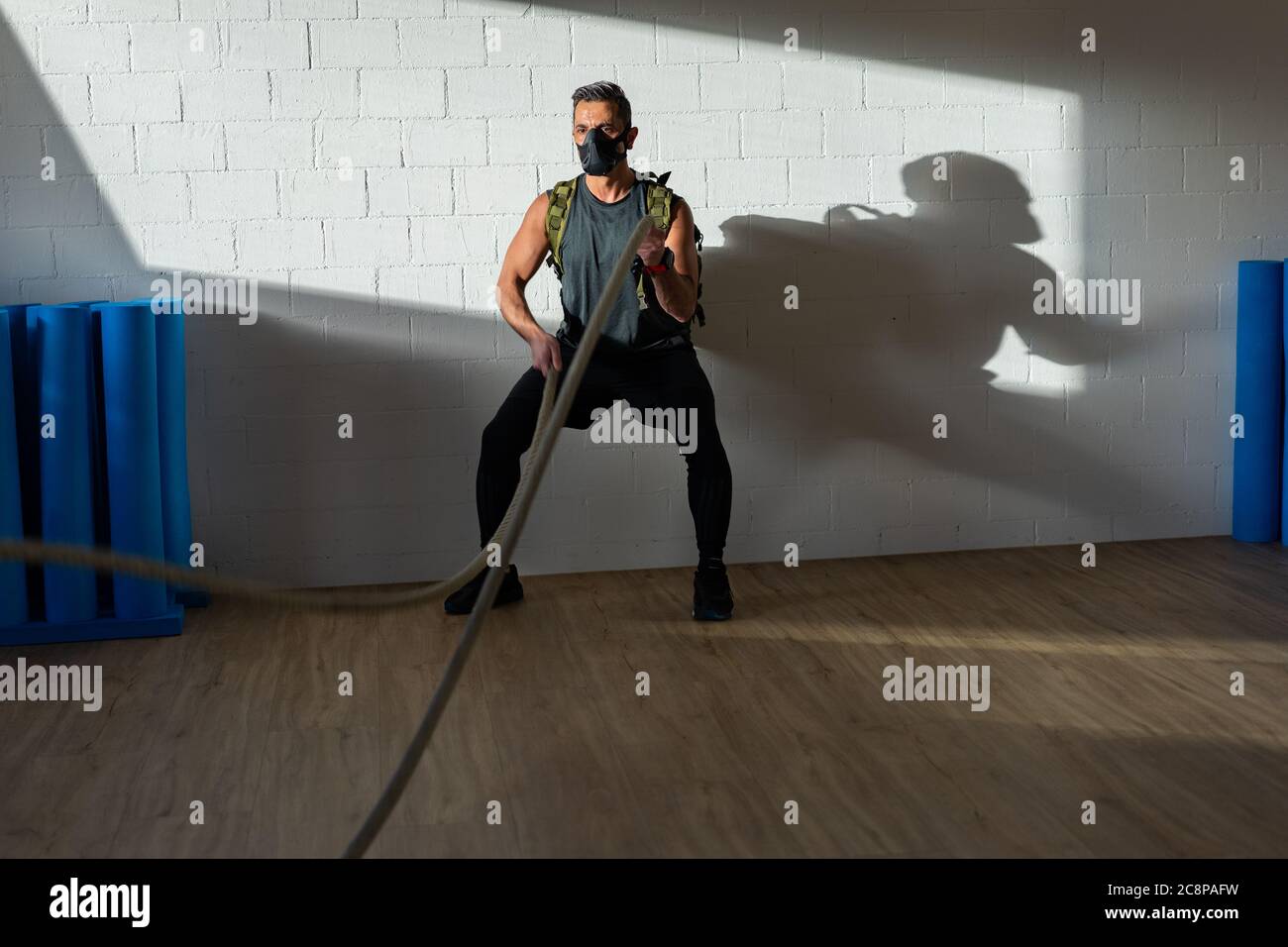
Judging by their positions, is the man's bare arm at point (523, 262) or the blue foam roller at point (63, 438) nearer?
the blue foam roller at point (63, 438)

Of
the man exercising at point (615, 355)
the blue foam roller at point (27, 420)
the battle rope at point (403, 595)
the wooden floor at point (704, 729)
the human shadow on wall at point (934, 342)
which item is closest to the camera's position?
the battle rope at point (403, 595)

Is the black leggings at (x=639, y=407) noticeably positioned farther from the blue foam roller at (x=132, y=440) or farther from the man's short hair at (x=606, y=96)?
the blue foam roller at (x=132, y=440)

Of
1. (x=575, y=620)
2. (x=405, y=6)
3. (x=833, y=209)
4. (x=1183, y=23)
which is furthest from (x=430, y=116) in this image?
(x=1183, y=23)

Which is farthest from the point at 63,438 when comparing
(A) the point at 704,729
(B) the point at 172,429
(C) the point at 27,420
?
(A) the point at 704,729

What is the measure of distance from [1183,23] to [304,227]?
2.89 meters

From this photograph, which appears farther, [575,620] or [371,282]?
[371,282]

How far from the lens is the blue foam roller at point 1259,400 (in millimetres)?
4590

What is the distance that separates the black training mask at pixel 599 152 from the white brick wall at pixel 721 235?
438mm

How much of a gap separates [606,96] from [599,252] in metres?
0.43

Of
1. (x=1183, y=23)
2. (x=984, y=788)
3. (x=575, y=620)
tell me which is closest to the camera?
(x=984, y=788)

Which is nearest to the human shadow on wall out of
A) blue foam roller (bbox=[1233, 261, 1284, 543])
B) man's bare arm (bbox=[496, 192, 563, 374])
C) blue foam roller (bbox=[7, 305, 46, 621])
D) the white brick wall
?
the white brick wall

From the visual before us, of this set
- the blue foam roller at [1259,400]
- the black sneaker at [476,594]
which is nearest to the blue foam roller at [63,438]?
the black sneaker at [476,594]

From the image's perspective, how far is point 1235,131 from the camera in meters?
4.65

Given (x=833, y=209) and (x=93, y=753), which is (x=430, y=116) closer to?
(x=833, y=209)
